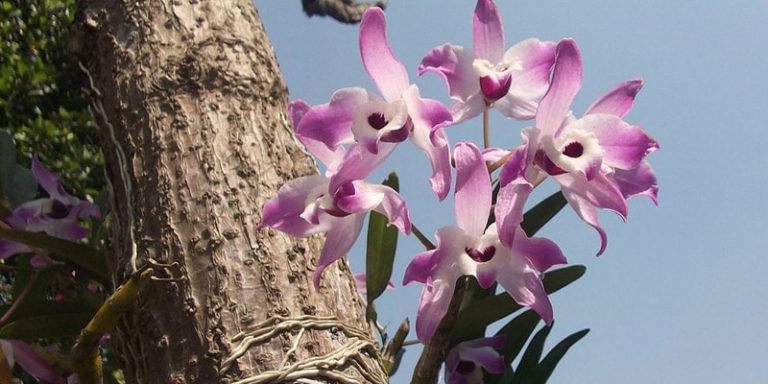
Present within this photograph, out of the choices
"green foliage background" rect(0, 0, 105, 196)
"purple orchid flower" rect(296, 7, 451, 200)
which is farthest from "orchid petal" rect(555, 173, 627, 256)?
"green foliage background" rect(0, 0, 105, 196)

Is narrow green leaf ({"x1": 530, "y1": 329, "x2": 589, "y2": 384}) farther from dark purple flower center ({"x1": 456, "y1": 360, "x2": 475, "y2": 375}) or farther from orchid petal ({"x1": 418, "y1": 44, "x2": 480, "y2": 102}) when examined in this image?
orchid petal ({"x1": 418, "y1": 44, "x2": 480, "y2": 102})

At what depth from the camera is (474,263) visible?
2.35ft

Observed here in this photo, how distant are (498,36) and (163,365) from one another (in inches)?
19.4

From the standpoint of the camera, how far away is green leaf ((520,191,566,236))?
1010 millimetres

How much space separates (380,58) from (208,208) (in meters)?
0.32

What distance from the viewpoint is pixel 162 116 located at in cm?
99

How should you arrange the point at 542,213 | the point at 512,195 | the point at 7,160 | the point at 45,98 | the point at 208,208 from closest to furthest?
the point at 512,195 < the point at 208,208 < the point at 542,213 < the point at 7,160 < the point at 45,98

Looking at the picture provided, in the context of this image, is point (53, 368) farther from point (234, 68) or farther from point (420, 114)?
point (420, 114)

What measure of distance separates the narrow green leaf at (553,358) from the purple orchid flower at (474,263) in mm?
479

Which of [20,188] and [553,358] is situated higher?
[20,188]

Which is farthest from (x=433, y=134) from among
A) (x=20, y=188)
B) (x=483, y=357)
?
(x=20, y=188)

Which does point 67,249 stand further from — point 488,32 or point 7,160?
point 488,32

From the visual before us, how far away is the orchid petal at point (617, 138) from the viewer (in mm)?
680

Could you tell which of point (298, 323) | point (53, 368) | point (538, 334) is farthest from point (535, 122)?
point (53, 368)
